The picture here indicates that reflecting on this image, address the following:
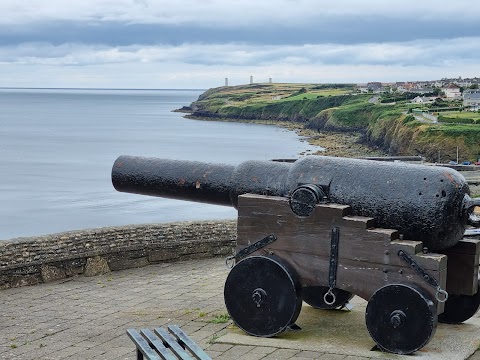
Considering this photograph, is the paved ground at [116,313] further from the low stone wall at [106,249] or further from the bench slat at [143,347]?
the bench slat at [143,347]

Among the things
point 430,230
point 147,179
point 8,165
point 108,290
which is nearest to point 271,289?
point 430,230

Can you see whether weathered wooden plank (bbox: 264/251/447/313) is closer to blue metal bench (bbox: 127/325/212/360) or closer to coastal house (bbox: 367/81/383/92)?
blue metal bench (bbox: 127/325/212/360)

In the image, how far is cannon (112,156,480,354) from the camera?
16.9 feet

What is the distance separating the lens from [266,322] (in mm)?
5660

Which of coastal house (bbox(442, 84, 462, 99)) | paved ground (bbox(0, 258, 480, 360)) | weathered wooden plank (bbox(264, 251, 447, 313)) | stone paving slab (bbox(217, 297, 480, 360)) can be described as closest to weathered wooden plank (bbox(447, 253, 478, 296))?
stone paving slab (bbox(217, 297, 480, 360))

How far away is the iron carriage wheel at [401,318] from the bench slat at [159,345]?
1.62 metres

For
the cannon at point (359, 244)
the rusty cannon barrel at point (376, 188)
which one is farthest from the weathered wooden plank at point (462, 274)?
the rusty cannon barrel at point (376, 188)

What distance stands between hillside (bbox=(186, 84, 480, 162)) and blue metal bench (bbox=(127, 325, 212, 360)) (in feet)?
204

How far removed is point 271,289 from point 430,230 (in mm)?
1219

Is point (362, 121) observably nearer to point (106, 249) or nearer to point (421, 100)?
point (421, 100)

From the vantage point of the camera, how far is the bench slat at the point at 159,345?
13.2 ft

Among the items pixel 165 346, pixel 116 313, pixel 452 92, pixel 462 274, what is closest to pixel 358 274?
pixel 462 274

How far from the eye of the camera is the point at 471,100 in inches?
4077

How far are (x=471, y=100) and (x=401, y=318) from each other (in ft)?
340
